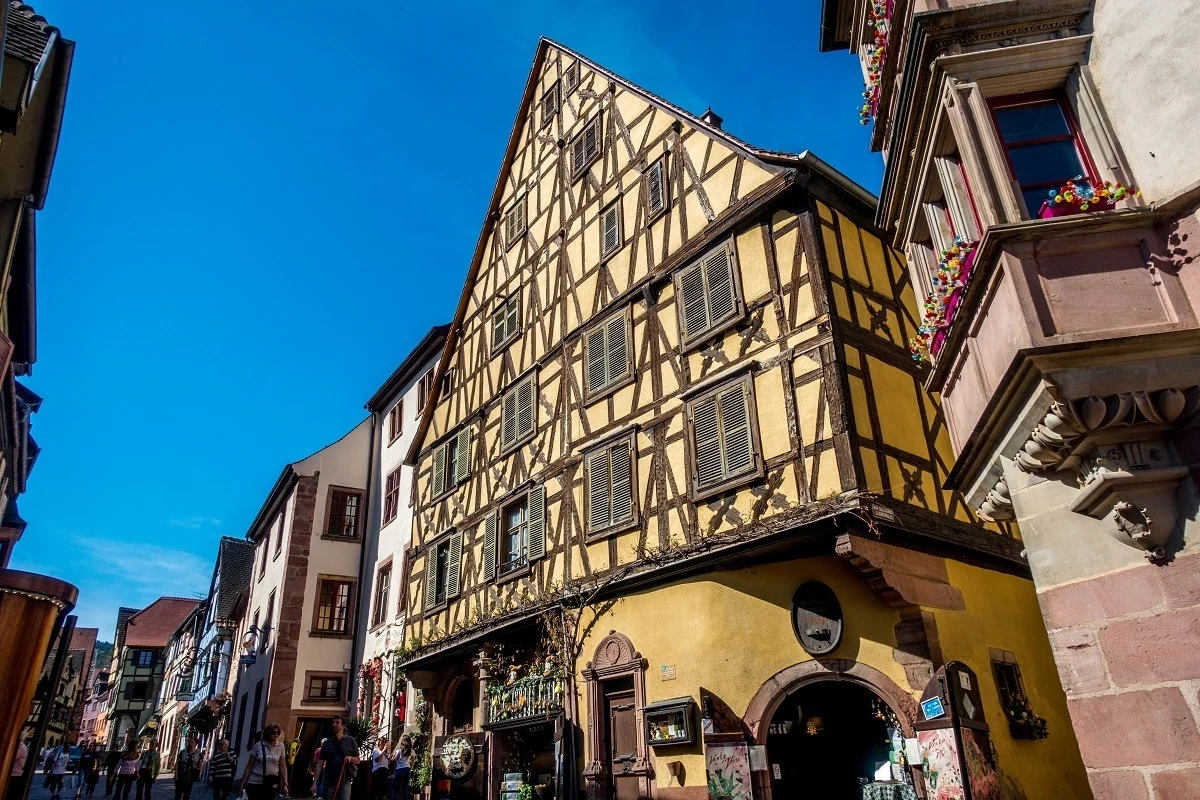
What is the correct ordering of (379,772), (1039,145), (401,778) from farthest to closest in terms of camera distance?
1. (401,778)
2. (379,772)
3. (1039,145)

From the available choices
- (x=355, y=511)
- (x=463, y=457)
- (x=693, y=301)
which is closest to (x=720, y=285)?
(x=693, y=301)

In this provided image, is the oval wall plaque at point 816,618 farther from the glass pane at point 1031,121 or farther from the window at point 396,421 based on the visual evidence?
the window at point 396,421

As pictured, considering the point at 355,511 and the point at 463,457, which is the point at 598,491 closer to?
the point at 463,457

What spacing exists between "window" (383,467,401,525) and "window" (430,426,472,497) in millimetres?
3238

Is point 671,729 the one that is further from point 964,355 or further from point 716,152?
point 716,152

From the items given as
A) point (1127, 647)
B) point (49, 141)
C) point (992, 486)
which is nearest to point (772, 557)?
point (992, 486)

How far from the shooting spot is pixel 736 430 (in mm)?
11289

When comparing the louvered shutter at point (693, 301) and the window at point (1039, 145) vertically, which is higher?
the louvered shutter at point (693, 301)

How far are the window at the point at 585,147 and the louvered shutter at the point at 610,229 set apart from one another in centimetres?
156

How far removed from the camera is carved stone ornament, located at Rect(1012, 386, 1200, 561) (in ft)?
17.3

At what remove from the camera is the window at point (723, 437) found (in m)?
11.1

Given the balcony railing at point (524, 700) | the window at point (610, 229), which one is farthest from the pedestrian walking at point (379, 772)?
the window at point (610, 229)

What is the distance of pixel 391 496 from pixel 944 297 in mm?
18396

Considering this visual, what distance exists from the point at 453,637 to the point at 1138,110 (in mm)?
13806
